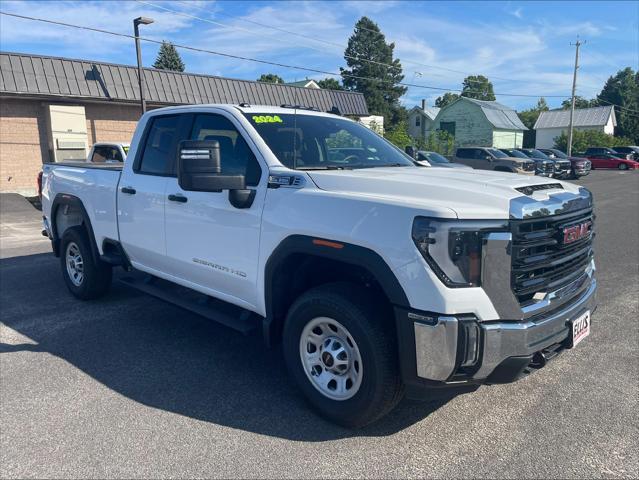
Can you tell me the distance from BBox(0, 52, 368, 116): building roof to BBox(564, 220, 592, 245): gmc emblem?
530 inches

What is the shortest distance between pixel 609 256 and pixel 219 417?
7298mm

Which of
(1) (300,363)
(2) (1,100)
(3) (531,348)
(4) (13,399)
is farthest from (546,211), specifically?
(2) (1,100)

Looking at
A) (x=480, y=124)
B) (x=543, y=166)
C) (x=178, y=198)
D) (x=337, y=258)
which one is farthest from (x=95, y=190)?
(x=480, y=124)

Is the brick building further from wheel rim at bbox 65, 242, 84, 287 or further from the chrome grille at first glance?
the chrome grille

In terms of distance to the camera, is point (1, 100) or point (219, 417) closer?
point (219, 417)

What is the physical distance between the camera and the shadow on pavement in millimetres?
3418

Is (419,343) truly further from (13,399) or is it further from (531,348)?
(13,399)

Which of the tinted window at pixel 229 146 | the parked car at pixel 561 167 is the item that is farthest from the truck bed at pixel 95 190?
the parked car at pixel 561 167

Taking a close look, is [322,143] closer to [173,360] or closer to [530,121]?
[173,360]

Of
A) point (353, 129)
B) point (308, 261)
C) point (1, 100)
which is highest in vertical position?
point (1, 100)

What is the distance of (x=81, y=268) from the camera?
19.3ft

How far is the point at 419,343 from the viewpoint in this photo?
275 cm

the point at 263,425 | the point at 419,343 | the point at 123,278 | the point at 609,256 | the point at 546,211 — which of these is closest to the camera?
the point at 419,343

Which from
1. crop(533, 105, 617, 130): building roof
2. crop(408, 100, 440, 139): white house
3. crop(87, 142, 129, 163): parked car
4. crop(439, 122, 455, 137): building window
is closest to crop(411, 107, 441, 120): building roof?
crop(408, 100, 440, 139): white house
